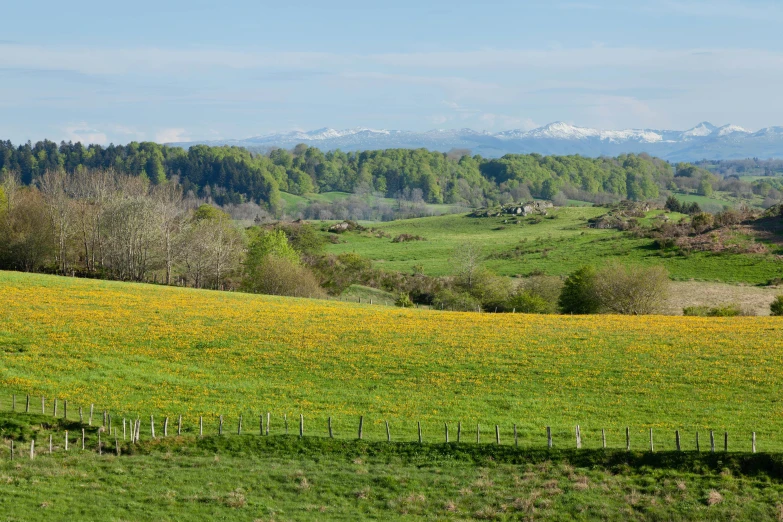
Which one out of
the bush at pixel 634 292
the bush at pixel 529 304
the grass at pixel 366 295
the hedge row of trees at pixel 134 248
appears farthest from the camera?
the grass at pixel 366 295

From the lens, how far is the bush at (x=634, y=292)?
237 ft

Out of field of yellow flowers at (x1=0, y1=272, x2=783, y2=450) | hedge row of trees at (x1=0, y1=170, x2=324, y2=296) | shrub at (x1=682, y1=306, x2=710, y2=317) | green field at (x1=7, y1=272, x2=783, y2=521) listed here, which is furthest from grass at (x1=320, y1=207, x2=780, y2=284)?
green field at (x1=7, y1=272, x2=783, y2=521)

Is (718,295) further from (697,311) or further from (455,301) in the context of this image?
(455,301)

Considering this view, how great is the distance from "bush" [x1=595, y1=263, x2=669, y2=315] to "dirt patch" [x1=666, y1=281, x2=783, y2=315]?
10.5ft

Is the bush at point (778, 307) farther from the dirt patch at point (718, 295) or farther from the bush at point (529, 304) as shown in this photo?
the bush at point (529, 304)

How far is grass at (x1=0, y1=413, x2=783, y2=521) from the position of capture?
24.8 meters

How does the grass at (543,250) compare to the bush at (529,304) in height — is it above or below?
above

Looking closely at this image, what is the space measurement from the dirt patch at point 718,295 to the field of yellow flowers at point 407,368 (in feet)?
76.7

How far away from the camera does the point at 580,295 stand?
74688 millimetres

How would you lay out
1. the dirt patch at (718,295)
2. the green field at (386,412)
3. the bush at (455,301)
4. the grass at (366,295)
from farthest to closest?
the grass at (366,295)
the bush at (455,301)
the dirt patch at (718,295)
the green field at (386,412)

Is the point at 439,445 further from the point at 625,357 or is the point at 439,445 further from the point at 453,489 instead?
the point at 625,357

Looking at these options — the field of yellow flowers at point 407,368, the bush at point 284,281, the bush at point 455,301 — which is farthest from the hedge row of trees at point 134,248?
the field of yellow flowers at point 407,368

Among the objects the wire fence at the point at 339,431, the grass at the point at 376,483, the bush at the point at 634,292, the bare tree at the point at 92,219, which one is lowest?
the grass at the point at 376,483

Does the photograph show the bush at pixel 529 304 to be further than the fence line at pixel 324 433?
Yes
